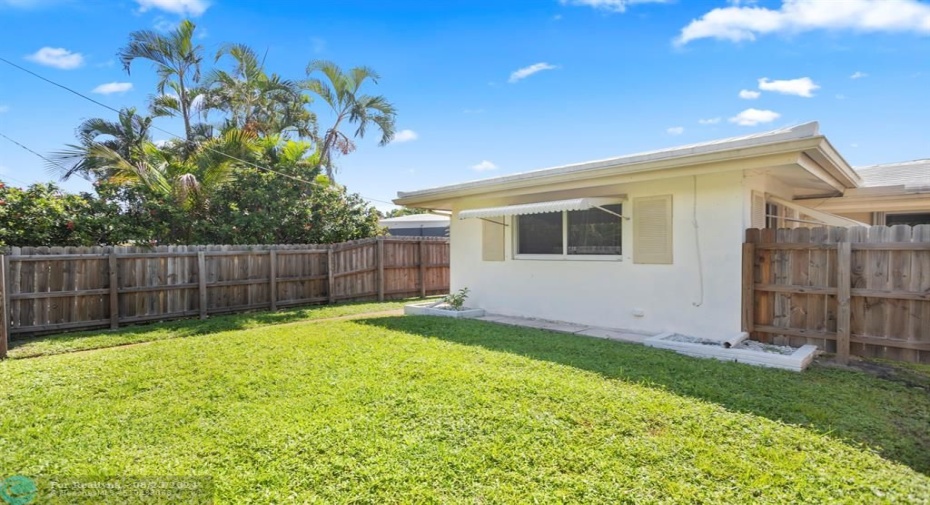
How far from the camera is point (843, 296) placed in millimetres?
7172

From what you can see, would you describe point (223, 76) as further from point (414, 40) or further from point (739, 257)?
point (739, 257)

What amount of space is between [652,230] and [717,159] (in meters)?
2.05

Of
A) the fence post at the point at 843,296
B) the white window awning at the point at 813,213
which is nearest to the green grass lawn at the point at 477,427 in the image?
the fence post at the point at 843,296

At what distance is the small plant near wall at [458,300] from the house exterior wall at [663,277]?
1080mm

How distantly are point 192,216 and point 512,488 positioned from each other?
14730 mm

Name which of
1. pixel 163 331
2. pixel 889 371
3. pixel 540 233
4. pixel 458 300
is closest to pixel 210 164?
pixel 163 331

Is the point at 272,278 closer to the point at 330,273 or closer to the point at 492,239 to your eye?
the point at 330,273

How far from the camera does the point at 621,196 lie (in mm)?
9766

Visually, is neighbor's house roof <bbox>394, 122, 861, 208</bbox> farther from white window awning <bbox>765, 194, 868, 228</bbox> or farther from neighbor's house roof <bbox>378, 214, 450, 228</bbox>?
neighbor's house roof <bbox>378, 214, 450, 228</bbox>

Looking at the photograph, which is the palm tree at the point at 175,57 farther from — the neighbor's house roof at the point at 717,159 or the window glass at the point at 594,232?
the window glass at the point at 594,232

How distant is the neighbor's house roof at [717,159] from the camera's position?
690 cm

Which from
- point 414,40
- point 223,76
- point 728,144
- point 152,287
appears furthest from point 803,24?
point 223,76

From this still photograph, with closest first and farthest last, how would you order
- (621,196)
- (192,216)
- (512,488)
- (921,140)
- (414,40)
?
(512,488), (621,196), (192,216), (414,40), (921,140)

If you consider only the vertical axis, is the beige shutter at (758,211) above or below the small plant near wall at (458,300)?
above
